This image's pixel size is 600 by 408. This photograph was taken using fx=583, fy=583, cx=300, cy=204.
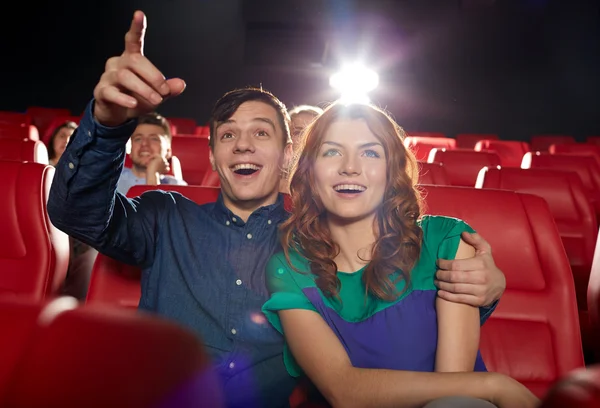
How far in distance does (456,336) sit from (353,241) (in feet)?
1.00

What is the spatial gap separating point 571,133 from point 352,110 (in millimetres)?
10843

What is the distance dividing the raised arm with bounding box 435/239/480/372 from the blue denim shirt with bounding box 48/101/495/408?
9 cm

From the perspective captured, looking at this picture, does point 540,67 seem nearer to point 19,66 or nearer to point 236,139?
point 19,66

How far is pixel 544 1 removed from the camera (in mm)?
10570

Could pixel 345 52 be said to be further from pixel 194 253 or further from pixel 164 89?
pixel 164 89

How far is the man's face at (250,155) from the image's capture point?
1335mm

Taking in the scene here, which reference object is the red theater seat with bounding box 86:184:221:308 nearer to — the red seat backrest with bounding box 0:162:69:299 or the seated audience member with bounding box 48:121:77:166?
the red seat backrest with bounding box 0:162:69:299

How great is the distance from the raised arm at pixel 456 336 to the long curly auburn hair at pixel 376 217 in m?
0.10

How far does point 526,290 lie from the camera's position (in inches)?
52.3

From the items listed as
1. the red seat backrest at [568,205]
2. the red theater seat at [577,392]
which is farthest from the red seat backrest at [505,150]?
the red theater seat at [577,392]

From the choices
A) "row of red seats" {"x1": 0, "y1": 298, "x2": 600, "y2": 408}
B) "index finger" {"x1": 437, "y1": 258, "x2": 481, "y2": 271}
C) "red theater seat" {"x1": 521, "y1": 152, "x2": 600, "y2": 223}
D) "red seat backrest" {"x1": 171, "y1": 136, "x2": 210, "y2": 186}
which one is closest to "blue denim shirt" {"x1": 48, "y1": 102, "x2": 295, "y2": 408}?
"index finger" {"x1": 437, "y1": 258, "x2": 481, "y2": 271}

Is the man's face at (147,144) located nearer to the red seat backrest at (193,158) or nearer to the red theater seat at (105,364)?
the red seat backrest at (193,158)

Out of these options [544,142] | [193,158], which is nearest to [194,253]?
[193,158]

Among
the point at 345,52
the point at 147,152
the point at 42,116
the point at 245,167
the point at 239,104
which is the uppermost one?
the point at 345,52
